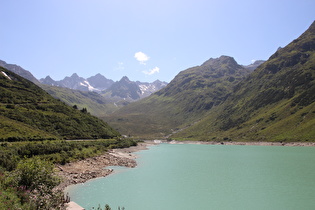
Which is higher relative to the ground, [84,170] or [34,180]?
[34,180]

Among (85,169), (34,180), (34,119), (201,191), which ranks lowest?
(201,191)

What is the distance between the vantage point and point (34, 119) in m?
101

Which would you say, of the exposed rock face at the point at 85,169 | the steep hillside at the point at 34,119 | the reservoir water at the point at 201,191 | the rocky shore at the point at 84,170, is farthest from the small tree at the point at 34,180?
the steep hillside at the point at 34,119

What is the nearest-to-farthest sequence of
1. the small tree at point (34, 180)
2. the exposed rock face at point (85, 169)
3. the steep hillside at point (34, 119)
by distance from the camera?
the small tree at point (34, 180) < the exposed rock face at point (85, 169) < the steep hillside at point (34, 119)

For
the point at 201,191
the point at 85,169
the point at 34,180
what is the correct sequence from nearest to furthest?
the point at 34,180 < the point at 201,191 < the point at 85,169

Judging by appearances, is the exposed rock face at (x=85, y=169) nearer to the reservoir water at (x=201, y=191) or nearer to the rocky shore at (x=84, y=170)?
the rocky shore at (x=84, y=170)

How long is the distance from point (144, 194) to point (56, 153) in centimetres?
3474

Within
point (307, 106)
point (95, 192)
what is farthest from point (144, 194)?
point (307, 106)

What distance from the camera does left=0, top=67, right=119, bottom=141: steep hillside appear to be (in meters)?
81.4

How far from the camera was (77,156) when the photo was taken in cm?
6875

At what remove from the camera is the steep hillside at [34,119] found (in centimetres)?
8140

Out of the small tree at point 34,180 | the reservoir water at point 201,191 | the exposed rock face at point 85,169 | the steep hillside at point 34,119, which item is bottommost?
the reservoir water at point 201,191

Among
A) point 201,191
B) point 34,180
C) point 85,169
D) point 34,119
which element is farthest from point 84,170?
point 34,119

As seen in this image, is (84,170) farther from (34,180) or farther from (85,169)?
(34,180)
